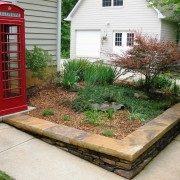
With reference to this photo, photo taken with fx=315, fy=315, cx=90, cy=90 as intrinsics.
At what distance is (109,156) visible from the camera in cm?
475

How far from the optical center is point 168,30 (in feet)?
64.7

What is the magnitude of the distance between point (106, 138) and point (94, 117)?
1191mm

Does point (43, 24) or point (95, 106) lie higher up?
point (43, 24)

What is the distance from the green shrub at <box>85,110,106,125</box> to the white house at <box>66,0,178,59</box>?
41.3 feet

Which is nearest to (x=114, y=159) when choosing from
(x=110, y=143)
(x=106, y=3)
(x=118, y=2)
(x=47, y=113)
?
(x=110, y=143)

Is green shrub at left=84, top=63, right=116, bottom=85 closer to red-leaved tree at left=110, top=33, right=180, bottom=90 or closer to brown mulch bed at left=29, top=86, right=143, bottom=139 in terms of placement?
red-leaved tree at left=110, top=33, right=180, bottom=90

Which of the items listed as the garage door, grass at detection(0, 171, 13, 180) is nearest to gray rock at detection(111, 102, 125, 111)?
grass at detection(0, 171, 13, 180)

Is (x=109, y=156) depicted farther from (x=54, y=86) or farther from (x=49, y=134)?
(x=54, y=86)

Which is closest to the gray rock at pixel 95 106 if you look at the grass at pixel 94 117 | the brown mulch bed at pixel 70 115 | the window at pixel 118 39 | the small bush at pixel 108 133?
the grass at pixel 94 117

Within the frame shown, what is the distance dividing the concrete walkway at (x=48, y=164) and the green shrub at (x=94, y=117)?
105cm

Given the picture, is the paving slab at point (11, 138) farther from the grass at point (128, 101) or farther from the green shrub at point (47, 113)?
the grass at point (128, 101)

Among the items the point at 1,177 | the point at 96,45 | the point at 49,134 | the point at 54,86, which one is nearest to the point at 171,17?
the point at 96,45

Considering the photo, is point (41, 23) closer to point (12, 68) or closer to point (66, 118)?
point (12, 68)

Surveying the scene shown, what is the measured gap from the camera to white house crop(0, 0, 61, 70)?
324 inches
